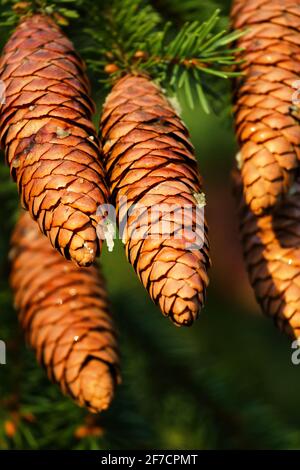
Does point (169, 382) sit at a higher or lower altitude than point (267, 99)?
lower

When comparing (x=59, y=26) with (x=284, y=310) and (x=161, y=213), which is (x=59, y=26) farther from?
(x=284, y=310)

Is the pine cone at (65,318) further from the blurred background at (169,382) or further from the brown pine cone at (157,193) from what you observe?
the brown pine cone at (157,193)

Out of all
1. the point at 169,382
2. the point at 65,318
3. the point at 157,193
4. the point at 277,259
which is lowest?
the point at 169,382

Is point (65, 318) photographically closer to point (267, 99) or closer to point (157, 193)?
point (157, 193)

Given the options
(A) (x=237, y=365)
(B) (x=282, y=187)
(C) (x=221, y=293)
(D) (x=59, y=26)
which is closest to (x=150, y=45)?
(D) (x=59, y=26)

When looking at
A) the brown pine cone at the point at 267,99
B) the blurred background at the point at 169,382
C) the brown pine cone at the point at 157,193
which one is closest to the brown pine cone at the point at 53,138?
the brown pine cone at the point at 157,193

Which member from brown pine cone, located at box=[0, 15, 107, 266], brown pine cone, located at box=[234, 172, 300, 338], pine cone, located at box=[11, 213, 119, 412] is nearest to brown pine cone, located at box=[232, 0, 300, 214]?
brown pine cone, located at box=[234, 172, 300, 338]

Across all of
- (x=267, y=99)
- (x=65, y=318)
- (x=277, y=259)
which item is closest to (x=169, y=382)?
(x=65, y=318)
